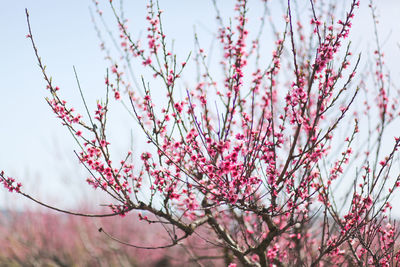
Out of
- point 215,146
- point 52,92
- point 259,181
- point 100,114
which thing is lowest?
point 259,181

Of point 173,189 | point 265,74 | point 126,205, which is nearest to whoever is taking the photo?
point 126,205

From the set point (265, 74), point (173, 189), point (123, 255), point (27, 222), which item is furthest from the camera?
point (27, 222)

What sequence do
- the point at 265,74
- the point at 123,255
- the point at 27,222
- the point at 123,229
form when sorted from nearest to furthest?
1. the point at 265,74
2. the point at 123,255
3. the point at 27,222
4. the point at 123,229

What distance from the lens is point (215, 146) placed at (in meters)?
3.62

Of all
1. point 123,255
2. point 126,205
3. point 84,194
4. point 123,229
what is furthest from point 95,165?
point 123,229

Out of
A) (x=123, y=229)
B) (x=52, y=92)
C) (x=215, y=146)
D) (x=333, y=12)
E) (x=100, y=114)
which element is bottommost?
(x=215, y=146)

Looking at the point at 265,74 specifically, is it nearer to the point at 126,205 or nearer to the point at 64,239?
the point at 126,205

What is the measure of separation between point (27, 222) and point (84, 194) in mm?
3792

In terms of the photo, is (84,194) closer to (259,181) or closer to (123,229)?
(123,229)

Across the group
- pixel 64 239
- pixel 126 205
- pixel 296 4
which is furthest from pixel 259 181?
pixel 64 239

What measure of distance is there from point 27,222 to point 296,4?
20861 mm

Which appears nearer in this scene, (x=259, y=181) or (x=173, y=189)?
(x=259, y=181)

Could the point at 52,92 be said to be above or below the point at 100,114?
above

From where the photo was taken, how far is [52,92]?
4086 millimetres
